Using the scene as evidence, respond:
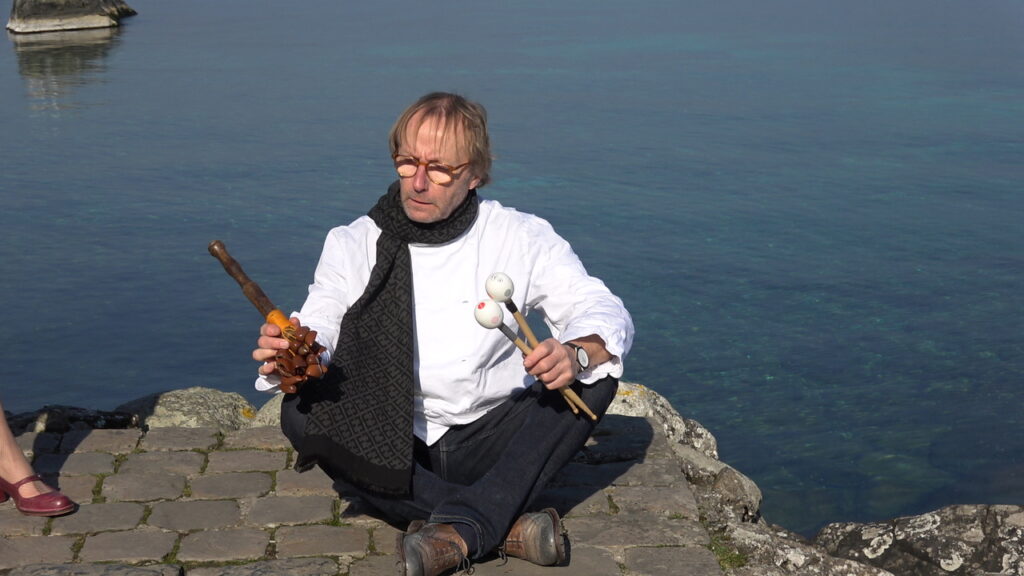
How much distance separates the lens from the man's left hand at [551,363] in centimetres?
383

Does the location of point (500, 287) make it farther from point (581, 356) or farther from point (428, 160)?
point (428, 160)

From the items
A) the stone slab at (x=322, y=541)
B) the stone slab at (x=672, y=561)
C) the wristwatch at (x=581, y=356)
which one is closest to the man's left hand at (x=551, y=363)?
the wristwatch at (x=581, y=356)

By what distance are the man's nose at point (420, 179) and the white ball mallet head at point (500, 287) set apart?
0.50 meters

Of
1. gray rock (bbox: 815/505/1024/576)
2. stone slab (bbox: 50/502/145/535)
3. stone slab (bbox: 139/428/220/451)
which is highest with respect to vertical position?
stone slab (bbox: 50/502/145/535)

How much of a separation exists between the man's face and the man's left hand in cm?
68

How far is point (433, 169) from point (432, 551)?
126cm

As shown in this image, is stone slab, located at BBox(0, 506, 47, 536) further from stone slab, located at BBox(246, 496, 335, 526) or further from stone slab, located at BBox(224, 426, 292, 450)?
stone slab, located at BBox(224, 426, 292, 450)

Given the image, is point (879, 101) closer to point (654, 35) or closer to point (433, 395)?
point (654, 35)

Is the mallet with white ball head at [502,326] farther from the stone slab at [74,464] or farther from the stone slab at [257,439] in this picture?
the stone slab at [74,464]

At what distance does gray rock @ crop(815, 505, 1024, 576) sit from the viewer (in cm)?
580

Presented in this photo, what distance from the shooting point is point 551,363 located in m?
3.84

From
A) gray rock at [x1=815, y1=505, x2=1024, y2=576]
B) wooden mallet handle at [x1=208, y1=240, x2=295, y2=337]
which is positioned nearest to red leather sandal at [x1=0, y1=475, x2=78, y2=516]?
wooden mallet handle at [x1=208, y1=240, x2=295, y2=337]

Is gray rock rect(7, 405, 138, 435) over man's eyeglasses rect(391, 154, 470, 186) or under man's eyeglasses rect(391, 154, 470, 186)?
under

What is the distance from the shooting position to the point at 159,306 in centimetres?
1236
